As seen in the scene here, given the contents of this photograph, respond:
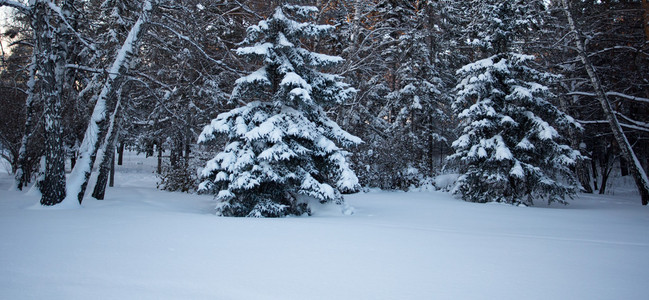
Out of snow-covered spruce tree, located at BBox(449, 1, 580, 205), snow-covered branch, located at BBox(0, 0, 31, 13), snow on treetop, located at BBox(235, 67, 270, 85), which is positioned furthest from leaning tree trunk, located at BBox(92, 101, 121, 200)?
snow-covered spruce tree, located at BBox(449, 1, 580, 205)

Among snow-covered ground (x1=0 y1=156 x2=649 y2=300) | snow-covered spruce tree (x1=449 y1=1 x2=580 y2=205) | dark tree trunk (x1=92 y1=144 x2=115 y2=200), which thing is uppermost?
snow-covered spruce tree (x1=449 y1=1 x2=580 y2=205)

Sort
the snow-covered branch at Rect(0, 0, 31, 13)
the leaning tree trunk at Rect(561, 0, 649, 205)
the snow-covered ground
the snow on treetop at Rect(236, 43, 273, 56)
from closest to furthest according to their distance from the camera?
the snow-covered ground < the snow-covered branch at Rect(0, 0, 31, 13) < the snow on treetop at Rect(236, 43, 273, 56) < the leaning tree trunk at Rect(561, 0, 649, 205)

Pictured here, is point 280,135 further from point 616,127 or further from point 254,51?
point 616,127

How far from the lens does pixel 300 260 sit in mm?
3832

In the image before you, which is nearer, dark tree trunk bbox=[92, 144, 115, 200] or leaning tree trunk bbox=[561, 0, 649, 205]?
dark tree trunk bbox=[92, 144, 115, 200]

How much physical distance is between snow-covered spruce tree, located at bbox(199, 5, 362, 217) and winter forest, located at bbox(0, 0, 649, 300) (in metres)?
0.05

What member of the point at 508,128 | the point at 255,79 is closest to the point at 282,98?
the point at 255,79

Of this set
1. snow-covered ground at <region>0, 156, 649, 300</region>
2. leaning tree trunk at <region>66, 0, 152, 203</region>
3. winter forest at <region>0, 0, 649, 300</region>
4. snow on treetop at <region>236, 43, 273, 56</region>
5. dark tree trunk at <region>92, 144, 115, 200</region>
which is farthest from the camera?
dark tree trunk at <region>92, 144, 115, 200</region>

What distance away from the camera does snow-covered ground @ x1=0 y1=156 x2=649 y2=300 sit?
291cm

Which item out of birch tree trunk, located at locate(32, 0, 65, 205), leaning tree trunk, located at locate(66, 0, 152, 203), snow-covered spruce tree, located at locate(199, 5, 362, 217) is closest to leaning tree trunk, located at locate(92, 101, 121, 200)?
leaning tree trunk, located at locate(66, 0, 152, 203)

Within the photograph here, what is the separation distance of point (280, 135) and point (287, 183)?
1.19m

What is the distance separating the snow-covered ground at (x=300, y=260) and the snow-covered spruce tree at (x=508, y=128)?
5.61m

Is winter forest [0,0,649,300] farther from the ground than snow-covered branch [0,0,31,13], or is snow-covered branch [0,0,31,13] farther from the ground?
snow-covered branch [0,0,31,13]

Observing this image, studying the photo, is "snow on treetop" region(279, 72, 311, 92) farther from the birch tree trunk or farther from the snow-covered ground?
the birch tree trunk
